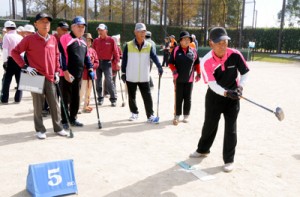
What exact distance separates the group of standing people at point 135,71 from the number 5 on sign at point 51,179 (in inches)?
81.5

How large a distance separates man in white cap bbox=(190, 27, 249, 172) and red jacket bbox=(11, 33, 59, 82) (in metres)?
2.59

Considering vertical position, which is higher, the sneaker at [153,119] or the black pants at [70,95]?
the black pants at [70,95]

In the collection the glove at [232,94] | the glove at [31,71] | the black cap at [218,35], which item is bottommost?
the glove at [232,94]

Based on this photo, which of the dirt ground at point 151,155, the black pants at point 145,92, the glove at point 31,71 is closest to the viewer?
the dirt ground at point 151,155

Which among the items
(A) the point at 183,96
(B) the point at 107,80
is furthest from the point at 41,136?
(B) the point at 107,80

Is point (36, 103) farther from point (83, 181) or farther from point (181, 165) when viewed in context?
point (181, 165)

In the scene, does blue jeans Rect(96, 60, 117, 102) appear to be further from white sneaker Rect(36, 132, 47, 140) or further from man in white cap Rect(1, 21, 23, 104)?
white sneaker Rect(36, 132, 47, 140)

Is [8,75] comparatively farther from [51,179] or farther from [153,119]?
[51,179]

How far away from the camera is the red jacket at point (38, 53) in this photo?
18.0 ft

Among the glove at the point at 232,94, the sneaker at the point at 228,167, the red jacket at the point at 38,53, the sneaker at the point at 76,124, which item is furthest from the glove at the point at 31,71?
the sneaker at the point at 228,167

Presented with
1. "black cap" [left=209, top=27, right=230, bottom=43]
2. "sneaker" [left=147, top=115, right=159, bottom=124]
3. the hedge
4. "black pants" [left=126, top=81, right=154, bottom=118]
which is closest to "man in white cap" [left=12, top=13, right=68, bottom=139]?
"black pants" [left=126, top=81, right=154, bottom=118]

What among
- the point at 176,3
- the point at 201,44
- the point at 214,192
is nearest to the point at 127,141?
the point at 214,192

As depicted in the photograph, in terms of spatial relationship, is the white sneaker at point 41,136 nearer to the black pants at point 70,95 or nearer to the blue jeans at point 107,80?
the black pants at point 70,95

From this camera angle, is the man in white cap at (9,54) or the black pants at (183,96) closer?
the black pants at (183,96)
